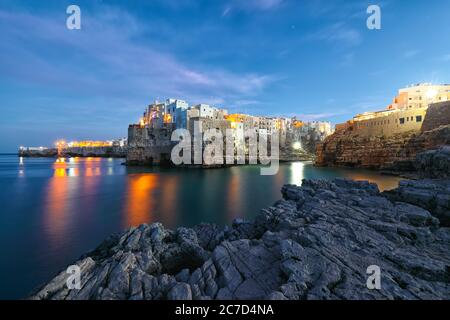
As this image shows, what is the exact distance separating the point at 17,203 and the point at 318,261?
25.6 m

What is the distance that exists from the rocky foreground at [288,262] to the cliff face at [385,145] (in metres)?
26.2

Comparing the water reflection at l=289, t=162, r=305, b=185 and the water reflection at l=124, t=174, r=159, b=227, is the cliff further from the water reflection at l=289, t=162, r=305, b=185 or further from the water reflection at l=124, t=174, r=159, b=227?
the water reflection at l=124, t=174, r=159, b=227


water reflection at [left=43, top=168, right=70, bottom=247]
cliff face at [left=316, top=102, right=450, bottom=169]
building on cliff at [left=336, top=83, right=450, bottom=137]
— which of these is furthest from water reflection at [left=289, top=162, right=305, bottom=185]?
water reflection at [left=43, top=168, right=70, bottom=247]

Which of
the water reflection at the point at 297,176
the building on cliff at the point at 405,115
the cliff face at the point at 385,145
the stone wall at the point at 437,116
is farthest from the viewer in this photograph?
the building on cliff at the point at 405,115

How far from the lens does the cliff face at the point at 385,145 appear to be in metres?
29.8

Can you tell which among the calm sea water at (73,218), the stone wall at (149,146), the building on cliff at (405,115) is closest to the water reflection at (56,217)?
the calm sea water at (73,218)

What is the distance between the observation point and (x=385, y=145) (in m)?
40.9

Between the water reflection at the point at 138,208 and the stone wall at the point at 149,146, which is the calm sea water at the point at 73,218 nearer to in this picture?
the water reflection at the point at 138,208

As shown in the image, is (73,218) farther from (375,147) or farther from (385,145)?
(375,147)

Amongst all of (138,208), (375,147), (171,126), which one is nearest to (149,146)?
(171,126)

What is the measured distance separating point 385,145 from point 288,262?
46.3 metres

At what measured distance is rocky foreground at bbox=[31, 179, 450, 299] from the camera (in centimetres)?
466
